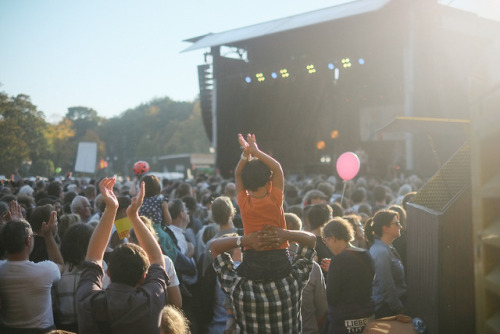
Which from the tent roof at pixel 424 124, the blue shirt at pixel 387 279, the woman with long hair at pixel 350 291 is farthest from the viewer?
the blue shirt at pixel 387 279

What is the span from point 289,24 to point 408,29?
14.3ft

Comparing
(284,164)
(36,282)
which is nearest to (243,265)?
(36,282)

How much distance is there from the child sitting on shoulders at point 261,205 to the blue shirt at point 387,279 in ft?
5.32

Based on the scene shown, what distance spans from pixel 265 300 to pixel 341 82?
21143mm

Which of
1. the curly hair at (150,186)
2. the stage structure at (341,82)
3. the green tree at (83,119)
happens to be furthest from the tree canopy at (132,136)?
the curly hair at (150,186)

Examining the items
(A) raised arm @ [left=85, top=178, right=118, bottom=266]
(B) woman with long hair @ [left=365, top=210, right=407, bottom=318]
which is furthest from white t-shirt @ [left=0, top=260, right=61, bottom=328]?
(B) woman with long hair @ [left=365, top=210, right=407, bottom=318]

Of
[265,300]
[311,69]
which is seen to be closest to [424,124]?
[265,300]

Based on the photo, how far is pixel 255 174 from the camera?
254cm

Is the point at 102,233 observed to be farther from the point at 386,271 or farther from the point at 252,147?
the point at 386,271

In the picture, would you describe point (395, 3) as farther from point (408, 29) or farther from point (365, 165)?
point (365, 165)

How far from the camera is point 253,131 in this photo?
21.6 m

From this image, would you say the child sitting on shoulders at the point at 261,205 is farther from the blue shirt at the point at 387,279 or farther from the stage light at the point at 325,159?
the stage light at the point at 325,159

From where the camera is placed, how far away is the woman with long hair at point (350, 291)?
10.8 ft

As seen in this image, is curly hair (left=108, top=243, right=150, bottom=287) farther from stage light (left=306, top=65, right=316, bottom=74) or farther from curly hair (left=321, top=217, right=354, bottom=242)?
stage light (left=306, top=65, right=316, bottom=74)
